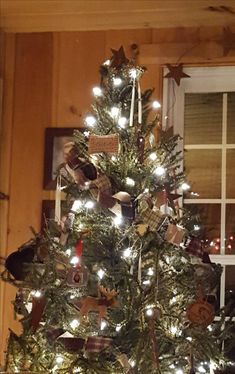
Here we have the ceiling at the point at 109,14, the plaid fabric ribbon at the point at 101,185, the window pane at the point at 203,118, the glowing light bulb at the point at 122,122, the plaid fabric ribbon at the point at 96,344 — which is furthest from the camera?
the window pane at the point at 203,118

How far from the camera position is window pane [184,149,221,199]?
315cm

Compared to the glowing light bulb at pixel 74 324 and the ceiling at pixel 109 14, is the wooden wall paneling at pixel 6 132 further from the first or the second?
the glowing light bulb at pixel 74 324

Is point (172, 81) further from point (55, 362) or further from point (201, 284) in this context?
point (55, 362)

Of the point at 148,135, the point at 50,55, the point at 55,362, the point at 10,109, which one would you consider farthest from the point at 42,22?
the point at 55,362

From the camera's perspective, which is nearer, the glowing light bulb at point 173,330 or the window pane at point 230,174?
the glowing light bulb at point 173,330

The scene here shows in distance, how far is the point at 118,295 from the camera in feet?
7.66

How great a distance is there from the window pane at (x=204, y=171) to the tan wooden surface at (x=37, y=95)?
344 mm

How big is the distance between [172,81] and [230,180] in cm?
54

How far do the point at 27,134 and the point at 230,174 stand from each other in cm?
99

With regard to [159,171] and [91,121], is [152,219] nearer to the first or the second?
[159,171]

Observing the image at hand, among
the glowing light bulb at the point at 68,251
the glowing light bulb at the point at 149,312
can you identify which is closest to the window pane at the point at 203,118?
the glowing light bulb at the point at 68,251

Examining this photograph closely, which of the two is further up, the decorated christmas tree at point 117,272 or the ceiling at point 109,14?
the ceiling at point 109,14

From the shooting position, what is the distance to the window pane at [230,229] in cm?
309

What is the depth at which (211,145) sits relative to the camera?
10.4 ft
